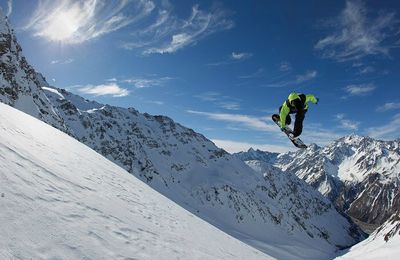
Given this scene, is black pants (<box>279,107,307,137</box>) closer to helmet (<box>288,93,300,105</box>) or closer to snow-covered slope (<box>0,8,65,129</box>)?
helmet (<box>288,93,300,105</box>)

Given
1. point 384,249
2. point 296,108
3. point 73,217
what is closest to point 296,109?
point 296,108

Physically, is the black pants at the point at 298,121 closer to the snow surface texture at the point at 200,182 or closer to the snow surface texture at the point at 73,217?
the snow surface texture at the point at 73,217

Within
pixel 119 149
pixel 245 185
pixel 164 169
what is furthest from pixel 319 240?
pixel 119 149

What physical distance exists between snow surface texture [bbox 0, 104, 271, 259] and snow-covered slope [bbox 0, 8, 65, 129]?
6170cm

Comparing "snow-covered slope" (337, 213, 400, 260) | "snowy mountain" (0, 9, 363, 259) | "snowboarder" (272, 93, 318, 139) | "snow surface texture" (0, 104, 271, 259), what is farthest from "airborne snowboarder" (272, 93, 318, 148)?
"snowy mountain" (0, 9, 363, 259)

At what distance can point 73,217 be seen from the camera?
9906 mm

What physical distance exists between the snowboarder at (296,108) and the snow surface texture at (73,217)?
19.8 feet

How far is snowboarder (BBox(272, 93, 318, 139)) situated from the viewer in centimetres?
1667

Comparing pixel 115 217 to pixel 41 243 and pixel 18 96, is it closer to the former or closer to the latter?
pixel 41 243

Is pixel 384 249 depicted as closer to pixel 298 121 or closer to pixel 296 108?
pixel 298 121

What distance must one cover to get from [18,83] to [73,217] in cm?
8335

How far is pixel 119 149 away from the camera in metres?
163

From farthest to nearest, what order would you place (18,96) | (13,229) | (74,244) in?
(18,96) < (74,244) < (13,229)

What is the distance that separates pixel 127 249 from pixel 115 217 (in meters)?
2.37
